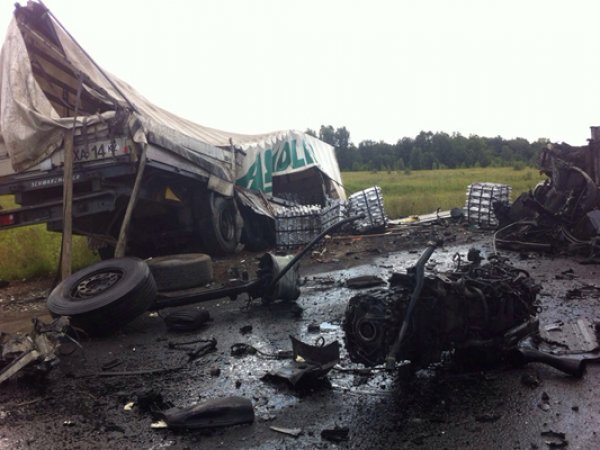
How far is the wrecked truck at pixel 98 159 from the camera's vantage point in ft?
22.3

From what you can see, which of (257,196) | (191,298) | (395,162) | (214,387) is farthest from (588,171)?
(395,162)

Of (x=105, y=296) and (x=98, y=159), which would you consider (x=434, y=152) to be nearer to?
(x=98, y=159)

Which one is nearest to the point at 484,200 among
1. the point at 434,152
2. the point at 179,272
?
the point at 179,272

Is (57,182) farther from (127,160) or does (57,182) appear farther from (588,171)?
(588,171)

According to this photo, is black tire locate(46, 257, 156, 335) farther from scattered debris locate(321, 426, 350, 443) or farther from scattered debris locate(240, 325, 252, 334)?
scattered debris locate(321, 426, 350, 443)

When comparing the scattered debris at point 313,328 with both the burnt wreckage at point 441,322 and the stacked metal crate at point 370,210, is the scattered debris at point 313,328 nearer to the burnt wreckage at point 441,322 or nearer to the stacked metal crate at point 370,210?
the burnt wreckage at point 441,322

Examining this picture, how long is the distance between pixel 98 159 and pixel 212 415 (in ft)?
16.1

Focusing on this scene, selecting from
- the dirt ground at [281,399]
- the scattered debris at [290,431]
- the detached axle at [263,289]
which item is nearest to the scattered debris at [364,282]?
the detached axle at [263,289]

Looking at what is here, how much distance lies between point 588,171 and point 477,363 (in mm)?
7154

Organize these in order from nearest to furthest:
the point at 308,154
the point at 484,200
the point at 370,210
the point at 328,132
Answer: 1. the point at 370,210
2. the point at 484,200
3. the point at 308,154
4. the point at 328,132

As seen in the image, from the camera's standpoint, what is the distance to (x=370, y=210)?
39.6 feet

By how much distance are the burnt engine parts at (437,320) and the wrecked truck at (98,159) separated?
160 inches

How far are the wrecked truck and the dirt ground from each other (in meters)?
2.53

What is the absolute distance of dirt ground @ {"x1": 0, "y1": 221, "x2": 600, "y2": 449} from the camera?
2758mm
